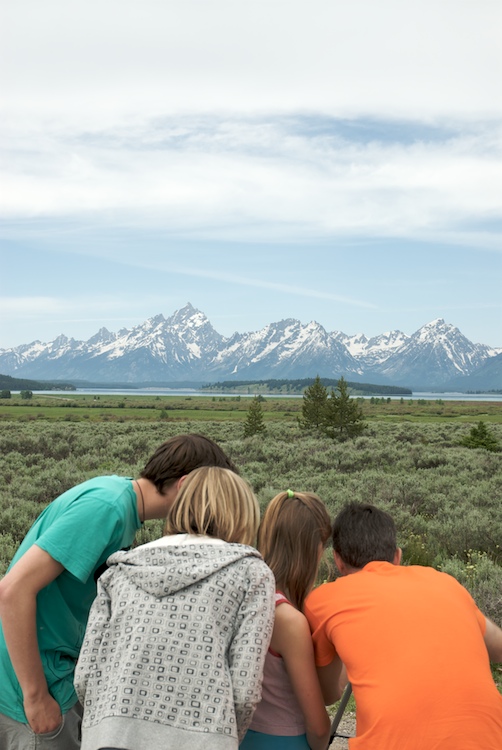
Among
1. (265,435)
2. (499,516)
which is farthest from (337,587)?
(265,435)

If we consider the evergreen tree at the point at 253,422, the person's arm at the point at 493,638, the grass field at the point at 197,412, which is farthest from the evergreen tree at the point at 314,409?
the person's arm at the point at 493,638

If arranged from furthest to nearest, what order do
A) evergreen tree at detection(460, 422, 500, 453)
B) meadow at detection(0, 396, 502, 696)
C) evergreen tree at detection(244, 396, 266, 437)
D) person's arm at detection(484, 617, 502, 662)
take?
1. evergreen tree at detection(244, 396, 266, 437)
2. evergreen tree at detection(460, 422, 500, 453)
3. meadow at detection(0, 396, 502, 696)
4. person's arm at detection(484, 617, 502, 662)

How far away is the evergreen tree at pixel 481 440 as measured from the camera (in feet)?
78.3

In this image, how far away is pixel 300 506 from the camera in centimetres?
269

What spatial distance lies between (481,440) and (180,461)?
23.7 metres

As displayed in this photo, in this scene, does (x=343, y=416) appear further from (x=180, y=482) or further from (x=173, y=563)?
(x=173, y=563)

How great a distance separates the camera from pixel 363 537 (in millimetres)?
2682

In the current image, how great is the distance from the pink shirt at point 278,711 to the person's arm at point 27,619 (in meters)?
0.83

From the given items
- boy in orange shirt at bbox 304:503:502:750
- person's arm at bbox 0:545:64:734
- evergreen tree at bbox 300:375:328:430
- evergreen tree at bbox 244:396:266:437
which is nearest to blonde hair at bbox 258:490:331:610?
boy in orange shirt at bbox 304:503:502:750

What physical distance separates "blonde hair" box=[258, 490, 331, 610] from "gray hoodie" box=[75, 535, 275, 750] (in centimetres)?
51

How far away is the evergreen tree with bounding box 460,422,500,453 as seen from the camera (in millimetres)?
23859

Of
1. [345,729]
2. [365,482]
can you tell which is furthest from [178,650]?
[365,482]

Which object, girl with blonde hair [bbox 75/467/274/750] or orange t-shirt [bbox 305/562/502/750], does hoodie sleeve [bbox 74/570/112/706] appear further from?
orange t-shirt [bbox 305/562/502/750]

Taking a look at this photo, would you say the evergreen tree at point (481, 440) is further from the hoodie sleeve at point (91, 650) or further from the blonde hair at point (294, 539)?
the hoodie sleeve at point (91, 650)
